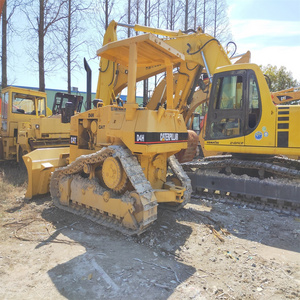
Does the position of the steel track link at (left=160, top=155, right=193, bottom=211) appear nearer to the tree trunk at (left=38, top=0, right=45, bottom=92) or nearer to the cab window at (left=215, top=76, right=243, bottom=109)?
the cab window at (left=215, top=76, right=243, bottom=109)

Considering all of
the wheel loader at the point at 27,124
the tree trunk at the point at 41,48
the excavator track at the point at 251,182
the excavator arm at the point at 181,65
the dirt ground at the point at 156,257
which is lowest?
the dirt ground at the point at 156,257

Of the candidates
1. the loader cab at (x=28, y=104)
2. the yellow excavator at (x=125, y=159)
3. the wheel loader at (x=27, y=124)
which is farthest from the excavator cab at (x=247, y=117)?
the loader cab at (x=28, y=104)

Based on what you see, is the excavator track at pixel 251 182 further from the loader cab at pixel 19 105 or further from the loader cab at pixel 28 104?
the loader cab at pixel 28 104

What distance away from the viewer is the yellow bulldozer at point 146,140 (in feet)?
12.5

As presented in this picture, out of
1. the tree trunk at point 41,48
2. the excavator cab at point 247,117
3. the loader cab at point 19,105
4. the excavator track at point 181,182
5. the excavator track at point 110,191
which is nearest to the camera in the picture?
the excavator track at point 110,191

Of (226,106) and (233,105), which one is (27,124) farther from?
(233,105)

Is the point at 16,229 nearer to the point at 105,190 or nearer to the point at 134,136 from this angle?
the point at 105,190

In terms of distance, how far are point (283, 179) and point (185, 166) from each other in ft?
7.05

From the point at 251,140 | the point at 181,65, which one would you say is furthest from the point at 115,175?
the point at 181,65

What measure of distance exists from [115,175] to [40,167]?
231cm

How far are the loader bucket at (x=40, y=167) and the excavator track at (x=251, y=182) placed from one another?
9.87 ft

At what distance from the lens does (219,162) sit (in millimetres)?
5859

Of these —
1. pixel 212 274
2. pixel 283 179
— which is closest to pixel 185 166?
pixel 283 179

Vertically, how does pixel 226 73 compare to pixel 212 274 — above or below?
above
